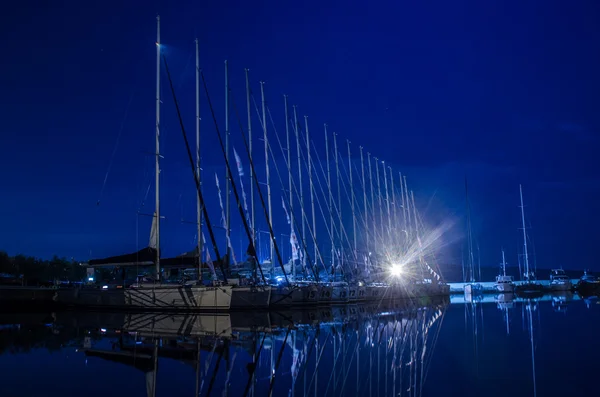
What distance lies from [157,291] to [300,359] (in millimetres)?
20440

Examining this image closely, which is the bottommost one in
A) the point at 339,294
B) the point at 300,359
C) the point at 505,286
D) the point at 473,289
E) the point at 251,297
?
the point at 473,289

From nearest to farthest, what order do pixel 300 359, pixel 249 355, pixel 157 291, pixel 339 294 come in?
pixel 300 359 < pixel 249 355 < pixel 157 291 < pixel 339 294

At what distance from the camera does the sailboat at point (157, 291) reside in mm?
32031

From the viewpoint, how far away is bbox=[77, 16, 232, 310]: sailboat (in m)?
32.0

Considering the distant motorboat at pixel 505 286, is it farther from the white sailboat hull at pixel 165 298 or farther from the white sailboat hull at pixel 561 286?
the white sailboat hull at pixel 165 298

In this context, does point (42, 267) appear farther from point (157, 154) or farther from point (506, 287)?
point (506, 287)

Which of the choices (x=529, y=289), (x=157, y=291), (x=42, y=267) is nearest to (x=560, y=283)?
(x=529, y=289)

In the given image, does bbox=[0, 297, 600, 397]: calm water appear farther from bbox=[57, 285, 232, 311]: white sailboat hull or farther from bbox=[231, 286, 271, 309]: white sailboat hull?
bbox=[231, 286, 271, 309]: white sailboat hull

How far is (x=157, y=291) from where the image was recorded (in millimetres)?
33250

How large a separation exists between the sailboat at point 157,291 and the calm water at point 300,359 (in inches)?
257

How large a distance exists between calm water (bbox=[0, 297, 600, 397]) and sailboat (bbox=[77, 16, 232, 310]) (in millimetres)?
6526

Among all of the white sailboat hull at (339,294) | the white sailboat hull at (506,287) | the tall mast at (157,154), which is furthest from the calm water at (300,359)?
the white sailboat hull at (506,287)

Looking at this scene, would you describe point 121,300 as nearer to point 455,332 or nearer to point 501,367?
point 455,332

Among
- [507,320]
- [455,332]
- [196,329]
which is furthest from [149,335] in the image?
[507,320]
